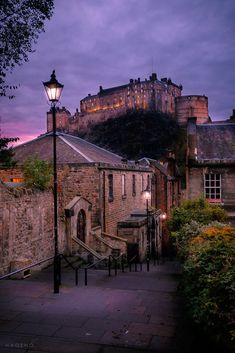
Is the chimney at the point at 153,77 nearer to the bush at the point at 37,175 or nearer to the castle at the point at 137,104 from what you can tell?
the castle at the point at 137,104

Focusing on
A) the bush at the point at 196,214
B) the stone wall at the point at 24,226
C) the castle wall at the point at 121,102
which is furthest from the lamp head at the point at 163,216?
the castle wall at the point at 121,102

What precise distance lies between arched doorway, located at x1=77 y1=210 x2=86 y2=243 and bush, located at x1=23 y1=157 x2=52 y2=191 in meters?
3.44

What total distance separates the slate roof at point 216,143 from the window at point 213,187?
4.36 feet

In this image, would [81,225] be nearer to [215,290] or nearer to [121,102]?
[215,290]

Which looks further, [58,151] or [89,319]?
[58,151]

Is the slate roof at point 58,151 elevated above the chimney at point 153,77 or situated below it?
below

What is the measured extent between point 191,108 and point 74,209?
103 meters

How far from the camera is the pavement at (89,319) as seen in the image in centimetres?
591

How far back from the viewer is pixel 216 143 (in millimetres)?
27734

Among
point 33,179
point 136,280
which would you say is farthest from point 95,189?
point 136,280

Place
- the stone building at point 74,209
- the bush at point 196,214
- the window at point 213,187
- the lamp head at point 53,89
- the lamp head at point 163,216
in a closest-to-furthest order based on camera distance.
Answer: the lamp head at point 53,89 → the stone building at point 74,209 → the bush at point 196,214 → the window at point 213,187 → the lamp head at point 163,216

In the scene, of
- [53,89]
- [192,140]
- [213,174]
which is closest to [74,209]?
[53,89]

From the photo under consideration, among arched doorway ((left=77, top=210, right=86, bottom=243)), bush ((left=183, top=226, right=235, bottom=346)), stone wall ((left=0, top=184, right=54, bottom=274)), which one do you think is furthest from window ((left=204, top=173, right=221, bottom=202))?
bush ((left=183, top=226, right=235, bottom=346))

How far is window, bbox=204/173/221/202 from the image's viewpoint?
84.4 feet
